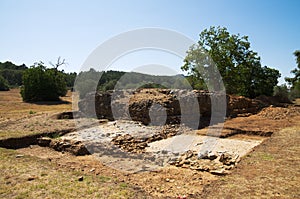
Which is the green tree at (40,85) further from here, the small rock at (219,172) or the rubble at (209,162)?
the small rock at (219,172)

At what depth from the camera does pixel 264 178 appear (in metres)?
4.69

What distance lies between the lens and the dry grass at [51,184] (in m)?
4.04

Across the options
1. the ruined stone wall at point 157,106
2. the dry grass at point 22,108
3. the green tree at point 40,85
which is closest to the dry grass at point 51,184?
the ruined stone wall at point 157,106

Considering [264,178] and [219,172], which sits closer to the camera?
[264,178]

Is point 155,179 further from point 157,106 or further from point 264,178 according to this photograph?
point 157,106

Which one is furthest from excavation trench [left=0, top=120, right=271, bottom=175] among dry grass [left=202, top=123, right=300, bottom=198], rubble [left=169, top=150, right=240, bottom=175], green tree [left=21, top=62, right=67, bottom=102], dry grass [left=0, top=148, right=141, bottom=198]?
green tree [left=21, top=62, right=67, bottom=102]

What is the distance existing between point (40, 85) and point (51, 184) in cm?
2887

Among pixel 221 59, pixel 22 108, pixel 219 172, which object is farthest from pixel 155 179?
pixel 22 108

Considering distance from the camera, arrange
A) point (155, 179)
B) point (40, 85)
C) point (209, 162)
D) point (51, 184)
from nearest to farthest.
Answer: point (51, 184) < point (155, 179) < point (209, 162) < point (40, 85)

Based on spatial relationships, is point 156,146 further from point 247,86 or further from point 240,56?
point 247,86

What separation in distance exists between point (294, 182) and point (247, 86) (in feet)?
72.0

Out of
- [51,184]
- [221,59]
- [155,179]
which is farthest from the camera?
[221,59]

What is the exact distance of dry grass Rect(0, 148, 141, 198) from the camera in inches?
159

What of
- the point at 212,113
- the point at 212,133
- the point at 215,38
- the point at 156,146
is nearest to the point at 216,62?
the point at 215,38
